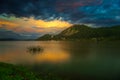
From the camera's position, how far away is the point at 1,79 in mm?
17172

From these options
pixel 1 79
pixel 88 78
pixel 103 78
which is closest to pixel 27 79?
pixel 1 79

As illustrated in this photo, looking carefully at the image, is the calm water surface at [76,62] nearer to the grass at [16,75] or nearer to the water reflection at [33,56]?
the water reflection at [33,56]

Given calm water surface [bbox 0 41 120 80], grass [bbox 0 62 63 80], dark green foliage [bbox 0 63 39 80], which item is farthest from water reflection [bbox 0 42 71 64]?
dark green foliage [bbox 0 63 39 80]

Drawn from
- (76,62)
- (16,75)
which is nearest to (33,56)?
(76,62)

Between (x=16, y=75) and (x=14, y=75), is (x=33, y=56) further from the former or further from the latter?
(x=16, y=75)

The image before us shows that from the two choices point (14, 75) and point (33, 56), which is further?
point (33, 56)

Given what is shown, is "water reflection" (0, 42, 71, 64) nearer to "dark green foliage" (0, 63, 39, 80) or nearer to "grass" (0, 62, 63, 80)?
"grass" (0, 62, 63, 80)

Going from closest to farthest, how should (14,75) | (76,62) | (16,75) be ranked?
(16,75) → (14,75) → (76,62)

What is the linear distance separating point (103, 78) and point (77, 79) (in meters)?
5.07

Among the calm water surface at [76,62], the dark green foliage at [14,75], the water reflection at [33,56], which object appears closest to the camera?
the dark green foliage at [14,75]

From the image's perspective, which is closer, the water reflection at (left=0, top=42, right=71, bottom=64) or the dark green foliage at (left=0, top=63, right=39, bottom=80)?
A: the dark green foliage at (left=0, top=63, right=39, bottom=80)

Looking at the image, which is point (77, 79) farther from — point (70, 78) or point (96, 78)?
point (96, 78)

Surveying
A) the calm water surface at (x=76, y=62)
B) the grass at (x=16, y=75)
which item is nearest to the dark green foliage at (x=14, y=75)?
the grass at (x=16, y=75)

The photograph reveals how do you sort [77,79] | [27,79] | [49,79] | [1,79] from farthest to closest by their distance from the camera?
[77,79]
[49,79]
[27,79]
[1,79]
